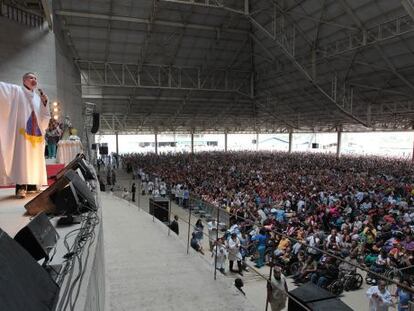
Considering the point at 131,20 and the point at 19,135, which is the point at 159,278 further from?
the point at 131,20

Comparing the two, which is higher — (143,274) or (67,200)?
(67,200)

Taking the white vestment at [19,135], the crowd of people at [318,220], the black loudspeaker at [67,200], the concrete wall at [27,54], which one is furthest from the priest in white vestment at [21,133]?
the concrete wall at [27,54]

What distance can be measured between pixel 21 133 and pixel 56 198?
4.24 feet

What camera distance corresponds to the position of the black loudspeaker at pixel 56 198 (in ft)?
10.6

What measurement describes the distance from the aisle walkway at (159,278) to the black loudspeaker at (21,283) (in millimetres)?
2842

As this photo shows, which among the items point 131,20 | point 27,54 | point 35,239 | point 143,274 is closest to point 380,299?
point 143,274

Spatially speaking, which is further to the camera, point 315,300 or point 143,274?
point 143,274

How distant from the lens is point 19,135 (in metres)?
4.13

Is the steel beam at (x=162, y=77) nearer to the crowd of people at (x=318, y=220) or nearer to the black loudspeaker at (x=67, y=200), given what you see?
the crowd of people at (x=318, y=220)

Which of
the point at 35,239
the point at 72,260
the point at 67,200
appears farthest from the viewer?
the point at 67,200

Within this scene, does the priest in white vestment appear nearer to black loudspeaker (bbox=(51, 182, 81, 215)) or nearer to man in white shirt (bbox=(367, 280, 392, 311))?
black loudspeaker (bbox=(51, 182, 81, 215))

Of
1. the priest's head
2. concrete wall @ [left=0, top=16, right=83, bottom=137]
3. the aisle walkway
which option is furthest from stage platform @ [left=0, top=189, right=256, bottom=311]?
concrete wall @ [left=0, top=16, right=83, bottom=137]

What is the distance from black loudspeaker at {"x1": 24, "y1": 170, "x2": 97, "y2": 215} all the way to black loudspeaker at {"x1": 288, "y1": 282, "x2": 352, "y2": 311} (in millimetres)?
2337

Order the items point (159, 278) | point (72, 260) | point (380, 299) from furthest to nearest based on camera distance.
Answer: point (380, 299) → point (159, 278) → point (72, 260)
